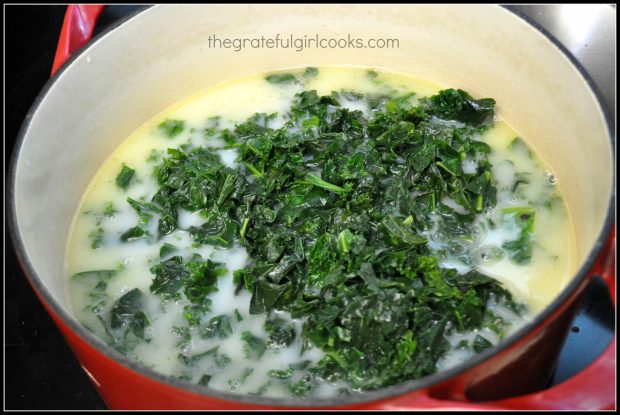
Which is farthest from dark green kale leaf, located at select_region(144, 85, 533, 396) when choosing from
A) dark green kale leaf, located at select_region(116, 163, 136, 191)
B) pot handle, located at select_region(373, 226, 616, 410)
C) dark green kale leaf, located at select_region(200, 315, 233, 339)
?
pot handle, located at select_region(373, 226, 616, 410)

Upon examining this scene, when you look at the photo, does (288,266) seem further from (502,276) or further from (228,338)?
(502,276)

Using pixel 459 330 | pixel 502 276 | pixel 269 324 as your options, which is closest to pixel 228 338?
pixel 269 324

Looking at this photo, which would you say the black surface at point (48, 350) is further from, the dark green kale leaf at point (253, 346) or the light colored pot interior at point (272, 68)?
the dark green kale leaf at point (253, 346)

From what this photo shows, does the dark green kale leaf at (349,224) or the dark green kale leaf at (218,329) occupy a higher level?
the dark green kale leaf at (349,224)

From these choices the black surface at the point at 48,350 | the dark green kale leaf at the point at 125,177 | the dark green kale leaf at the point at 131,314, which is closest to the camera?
the dark green kale leaf at the point at 131,314

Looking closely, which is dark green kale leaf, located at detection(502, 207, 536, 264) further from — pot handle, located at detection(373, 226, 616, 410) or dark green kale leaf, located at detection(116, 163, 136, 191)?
dark green kale leaf, located at detection(116, 163, 136, 191)

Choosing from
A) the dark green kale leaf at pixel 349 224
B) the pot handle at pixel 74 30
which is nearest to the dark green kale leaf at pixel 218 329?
the dark green kale leaf at pixel 349 224
